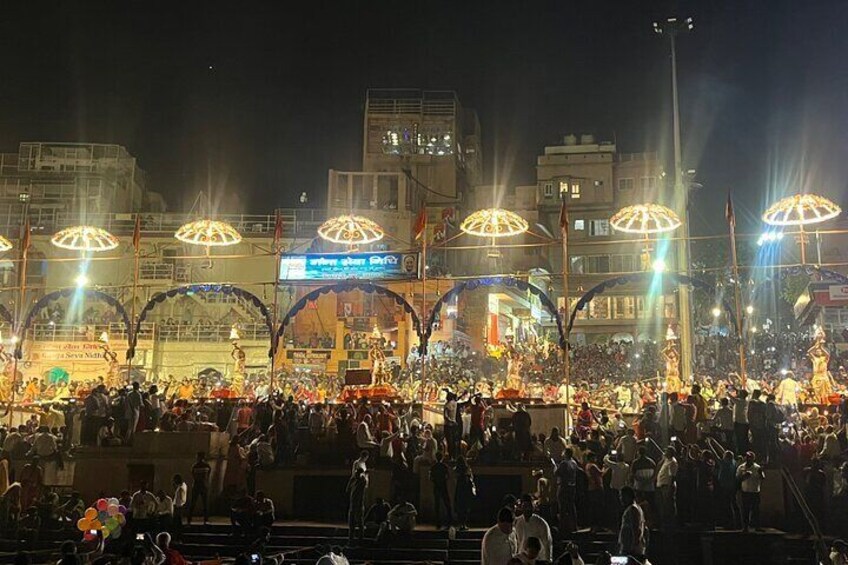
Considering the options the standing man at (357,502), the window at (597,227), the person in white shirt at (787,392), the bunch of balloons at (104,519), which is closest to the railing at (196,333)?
the window at (597,227)

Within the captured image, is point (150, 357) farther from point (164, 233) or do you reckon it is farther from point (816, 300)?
point (816, 300)

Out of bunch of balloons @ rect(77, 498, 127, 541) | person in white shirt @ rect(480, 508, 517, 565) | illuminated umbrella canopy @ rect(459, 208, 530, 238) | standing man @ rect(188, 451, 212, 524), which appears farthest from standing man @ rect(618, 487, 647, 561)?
illuminated umbrella canopy @ rect(459, 208, 530, 238)

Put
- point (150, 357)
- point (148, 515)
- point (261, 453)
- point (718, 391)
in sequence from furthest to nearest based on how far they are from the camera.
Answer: point (150, 357), point (718, 391), point (261, 453), point (148, 515)

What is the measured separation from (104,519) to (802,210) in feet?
62.8

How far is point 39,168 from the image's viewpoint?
4500 cm

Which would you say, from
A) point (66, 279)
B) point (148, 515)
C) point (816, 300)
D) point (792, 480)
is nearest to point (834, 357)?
point (816, 300)

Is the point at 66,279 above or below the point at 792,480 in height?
above

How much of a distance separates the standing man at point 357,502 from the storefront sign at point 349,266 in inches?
850

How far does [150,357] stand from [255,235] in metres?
8.76

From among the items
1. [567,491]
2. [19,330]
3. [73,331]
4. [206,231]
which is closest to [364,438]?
[567,491]

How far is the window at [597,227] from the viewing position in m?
49.4

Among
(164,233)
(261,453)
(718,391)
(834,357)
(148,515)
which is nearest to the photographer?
(148,515)

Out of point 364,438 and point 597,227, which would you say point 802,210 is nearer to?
point 364,438

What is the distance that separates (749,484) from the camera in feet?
46.7
